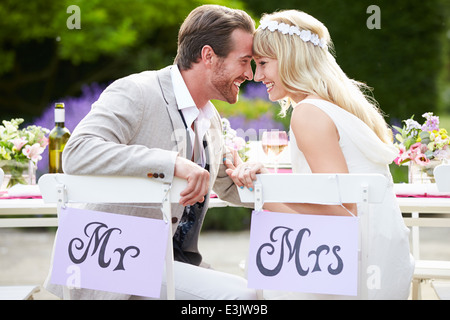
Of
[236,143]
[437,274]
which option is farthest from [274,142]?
[437,274]

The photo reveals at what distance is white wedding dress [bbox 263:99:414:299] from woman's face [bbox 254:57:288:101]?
0.32m

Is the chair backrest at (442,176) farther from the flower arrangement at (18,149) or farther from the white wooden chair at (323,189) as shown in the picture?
the flower arrangement at (18,149)

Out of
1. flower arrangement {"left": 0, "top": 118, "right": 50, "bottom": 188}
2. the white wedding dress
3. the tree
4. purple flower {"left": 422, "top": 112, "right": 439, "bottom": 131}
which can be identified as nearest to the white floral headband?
the white wedding dress

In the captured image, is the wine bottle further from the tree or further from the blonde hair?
the tree

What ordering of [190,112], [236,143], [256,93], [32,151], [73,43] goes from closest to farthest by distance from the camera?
1. [190,112]
2. [32,151]
3. [236,143]
4. [256,93]
5. [73,43]

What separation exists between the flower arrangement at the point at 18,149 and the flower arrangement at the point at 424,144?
5.96 feet

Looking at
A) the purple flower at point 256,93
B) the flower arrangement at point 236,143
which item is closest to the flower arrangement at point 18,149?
the flower arrangement at point 236,143

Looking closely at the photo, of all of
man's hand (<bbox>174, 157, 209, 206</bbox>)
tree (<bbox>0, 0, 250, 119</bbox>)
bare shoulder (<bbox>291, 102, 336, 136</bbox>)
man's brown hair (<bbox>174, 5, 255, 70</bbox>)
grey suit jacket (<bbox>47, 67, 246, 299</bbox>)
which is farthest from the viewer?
tree (<bbox>0, 0, 250, 119</bbox>)

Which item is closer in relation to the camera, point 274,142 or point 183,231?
point 183,231

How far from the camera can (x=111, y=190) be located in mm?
2037

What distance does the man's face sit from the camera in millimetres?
2855

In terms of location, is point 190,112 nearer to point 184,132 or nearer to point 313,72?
point 184,132

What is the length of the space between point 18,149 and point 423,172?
204 centimetres

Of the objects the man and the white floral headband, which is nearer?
the man
